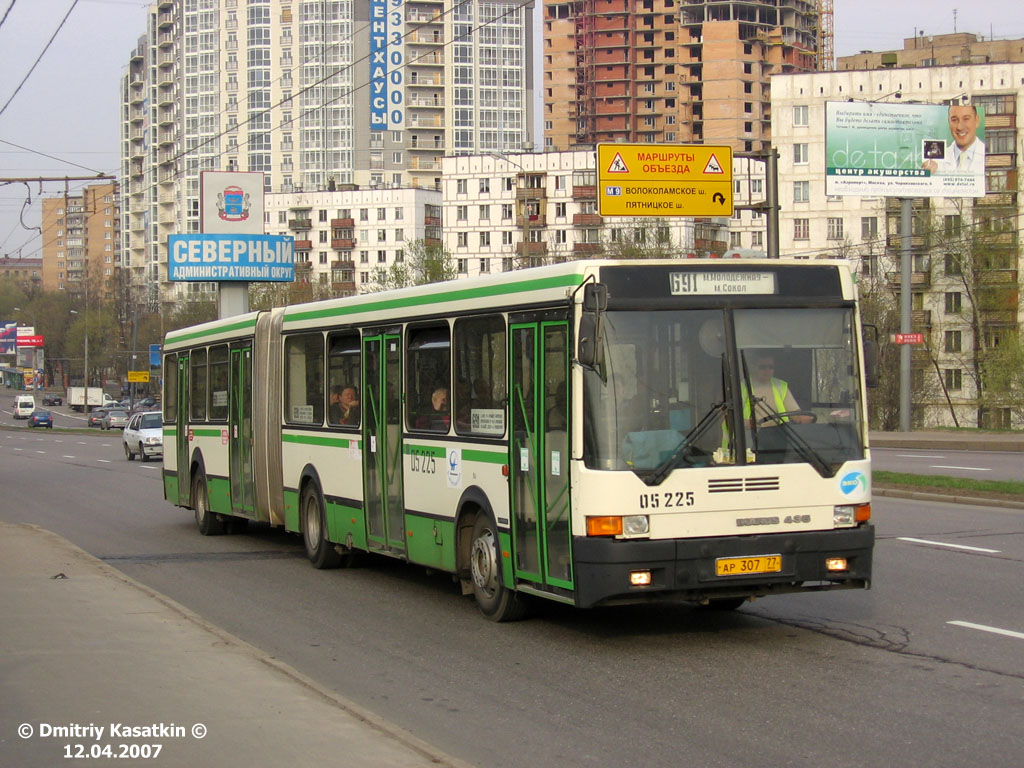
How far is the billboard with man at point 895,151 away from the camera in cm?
4472

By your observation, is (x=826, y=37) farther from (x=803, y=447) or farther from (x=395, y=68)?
(x=803, y=447)

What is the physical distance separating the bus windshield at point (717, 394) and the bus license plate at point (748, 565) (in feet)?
2.22

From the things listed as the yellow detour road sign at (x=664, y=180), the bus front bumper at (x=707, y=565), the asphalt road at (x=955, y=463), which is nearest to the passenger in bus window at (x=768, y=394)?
the bus front bumper at (x=707, y=565)

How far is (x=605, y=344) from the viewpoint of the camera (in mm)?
9492

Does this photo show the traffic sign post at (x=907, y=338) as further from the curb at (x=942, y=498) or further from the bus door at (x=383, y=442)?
the bus door at (x=383, y=442)

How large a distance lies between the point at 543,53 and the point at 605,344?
157726 mm

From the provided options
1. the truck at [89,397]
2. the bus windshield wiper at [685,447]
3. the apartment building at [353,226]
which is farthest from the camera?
the truck at [89,397]

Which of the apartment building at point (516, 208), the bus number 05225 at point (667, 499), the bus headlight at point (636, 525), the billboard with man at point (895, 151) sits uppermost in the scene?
the apartment building at point (516, 208)

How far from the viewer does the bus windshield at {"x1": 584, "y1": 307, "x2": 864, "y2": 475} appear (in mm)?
9422

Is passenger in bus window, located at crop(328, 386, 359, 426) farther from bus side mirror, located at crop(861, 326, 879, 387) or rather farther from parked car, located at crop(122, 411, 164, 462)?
parked car, located at crop(122, 411, 164, 462)

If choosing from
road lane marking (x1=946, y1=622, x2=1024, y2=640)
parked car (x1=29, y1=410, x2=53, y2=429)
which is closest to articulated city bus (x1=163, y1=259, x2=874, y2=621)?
road lane marking (x1=946, y1=622, x2=1024, y2=640)

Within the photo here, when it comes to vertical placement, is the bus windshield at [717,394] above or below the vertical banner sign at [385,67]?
below

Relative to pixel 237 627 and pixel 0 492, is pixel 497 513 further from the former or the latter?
pixel 0 492

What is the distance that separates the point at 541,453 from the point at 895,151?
3815cm
